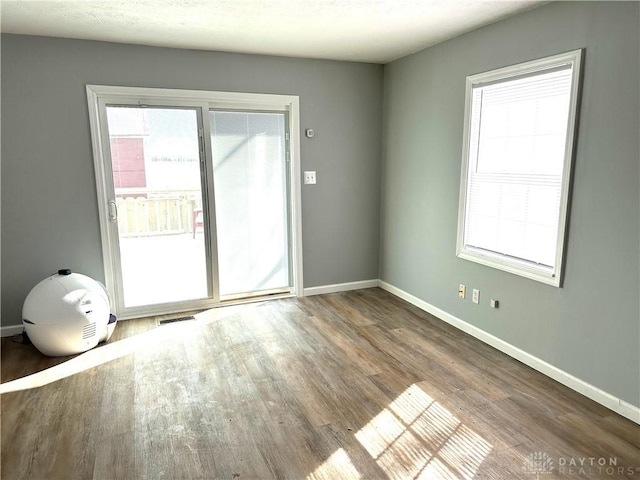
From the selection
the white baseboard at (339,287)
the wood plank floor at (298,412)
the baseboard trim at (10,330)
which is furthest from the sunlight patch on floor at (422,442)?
→ the baseboard trim at (10,330)

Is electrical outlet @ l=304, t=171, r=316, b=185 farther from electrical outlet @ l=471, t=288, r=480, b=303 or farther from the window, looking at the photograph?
electrical outlet @ l=471, t=288, r=480, b=303

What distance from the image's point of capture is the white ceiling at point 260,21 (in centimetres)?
267

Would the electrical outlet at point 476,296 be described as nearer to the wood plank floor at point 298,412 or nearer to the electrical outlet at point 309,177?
the wood plank floor at point 298,412

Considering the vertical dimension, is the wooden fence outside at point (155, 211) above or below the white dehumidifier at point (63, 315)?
above

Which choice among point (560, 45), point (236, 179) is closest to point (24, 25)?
point (236, 179)

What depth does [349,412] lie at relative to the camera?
96.5 inches

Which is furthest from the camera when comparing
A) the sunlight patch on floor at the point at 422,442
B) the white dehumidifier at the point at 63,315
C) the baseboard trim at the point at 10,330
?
the baseboard trim at the point at 10,330

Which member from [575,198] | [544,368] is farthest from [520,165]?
[544,368]

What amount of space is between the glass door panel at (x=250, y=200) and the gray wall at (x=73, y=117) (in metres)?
0.27

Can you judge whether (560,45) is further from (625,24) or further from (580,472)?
(580,472)

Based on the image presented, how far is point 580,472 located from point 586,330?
90 centimetres

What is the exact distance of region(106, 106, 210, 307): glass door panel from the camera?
3.71 meters

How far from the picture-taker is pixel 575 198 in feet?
8.41

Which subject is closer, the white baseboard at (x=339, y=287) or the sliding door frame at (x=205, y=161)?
the sliding door frame at (x=205, y=161)
